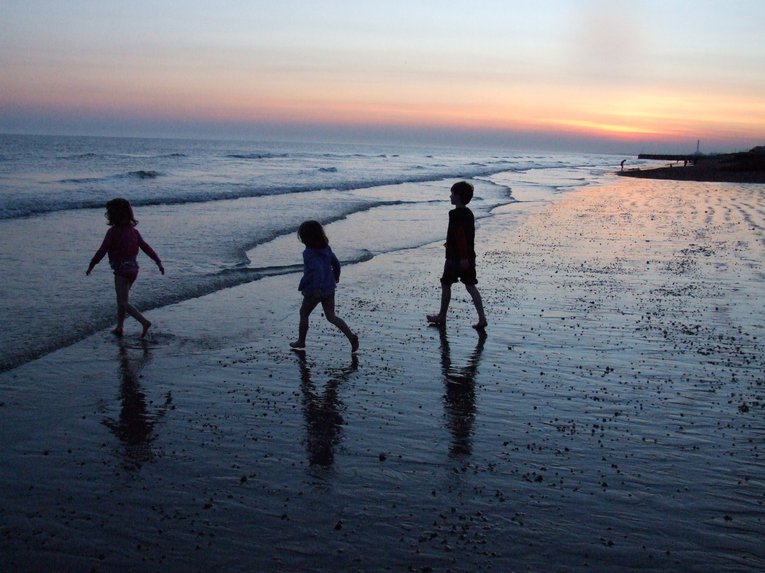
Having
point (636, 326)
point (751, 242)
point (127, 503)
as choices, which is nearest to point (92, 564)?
point (127, 503)

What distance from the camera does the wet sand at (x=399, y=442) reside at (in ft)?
11.8

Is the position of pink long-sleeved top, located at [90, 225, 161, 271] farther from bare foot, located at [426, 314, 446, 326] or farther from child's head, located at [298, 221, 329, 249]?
bare foot, located at [426, 314, 446, 326]

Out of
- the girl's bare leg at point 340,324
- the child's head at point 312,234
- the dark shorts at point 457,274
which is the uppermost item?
the child's head at point 312,234

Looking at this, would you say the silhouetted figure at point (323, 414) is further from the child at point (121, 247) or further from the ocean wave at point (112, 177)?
the ocean wave at point (112, 177)

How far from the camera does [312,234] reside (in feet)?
23.9

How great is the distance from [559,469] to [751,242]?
13.4 metres

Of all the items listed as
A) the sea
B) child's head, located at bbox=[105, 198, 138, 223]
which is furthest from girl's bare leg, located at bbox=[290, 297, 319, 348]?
the sea

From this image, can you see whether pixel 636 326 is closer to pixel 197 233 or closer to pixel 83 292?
pixel 83 292

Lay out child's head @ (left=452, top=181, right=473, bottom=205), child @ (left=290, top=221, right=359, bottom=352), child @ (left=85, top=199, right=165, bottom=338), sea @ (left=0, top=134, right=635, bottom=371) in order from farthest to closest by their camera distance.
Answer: sea @ (left=0, top=134, right=635, bottom=371) → child's head @ (left=452, top=181, right=473, bottom=205) → child @ (left=85, top=199, right=165, bottom=338) → child @ (left=290, top=221, right=359, bottom=352)

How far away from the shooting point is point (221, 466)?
4.51 m

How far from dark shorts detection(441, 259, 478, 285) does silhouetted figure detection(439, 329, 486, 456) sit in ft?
3.22

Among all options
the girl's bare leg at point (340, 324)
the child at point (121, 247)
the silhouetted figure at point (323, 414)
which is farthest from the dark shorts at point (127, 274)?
the silhouetted figure at point (323, 414)

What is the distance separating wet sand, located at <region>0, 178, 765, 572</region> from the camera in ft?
11.8

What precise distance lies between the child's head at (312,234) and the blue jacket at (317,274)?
10cm
